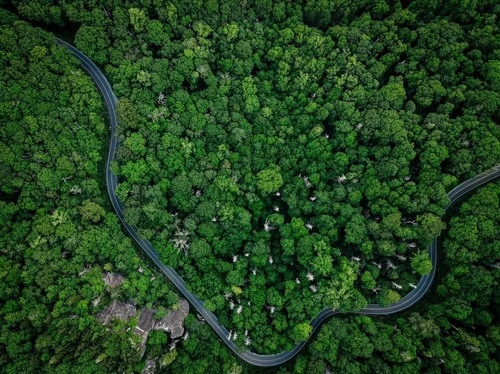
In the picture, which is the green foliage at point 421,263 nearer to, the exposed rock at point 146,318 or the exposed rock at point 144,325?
the exposed rock at point 146,318

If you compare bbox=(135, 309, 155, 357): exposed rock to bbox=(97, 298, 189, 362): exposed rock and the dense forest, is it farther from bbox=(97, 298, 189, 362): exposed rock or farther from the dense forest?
the dense forest

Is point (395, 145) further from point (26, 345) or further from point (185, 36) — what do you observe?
point (26, 345)

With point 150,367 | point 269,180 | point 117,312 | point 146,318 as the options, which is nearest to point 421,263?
point 269,180

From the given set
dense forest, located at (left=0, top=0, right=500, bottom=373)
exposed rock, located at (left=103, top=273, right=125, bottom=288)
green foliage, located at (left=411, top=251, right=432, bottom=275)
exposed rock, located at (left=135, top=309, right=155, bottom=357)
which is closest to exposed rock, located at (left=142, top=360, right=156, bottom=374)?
dense forest, located at (left=0, top=0, right=500, bottom=373)

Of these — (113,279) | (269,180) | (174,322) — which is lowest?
(174,322)

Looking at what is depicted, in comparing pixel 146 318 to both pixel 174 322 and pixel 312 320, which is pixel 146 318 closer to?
pixel 174 322

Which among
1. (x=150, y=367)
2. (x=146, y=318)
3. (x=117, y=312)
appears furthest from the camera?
(x=146, y=318)

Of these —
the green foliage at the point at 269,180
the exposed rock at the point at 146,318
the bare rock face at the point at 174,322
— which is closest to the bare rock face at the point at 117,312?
the exposed rock at the point at 146,318
